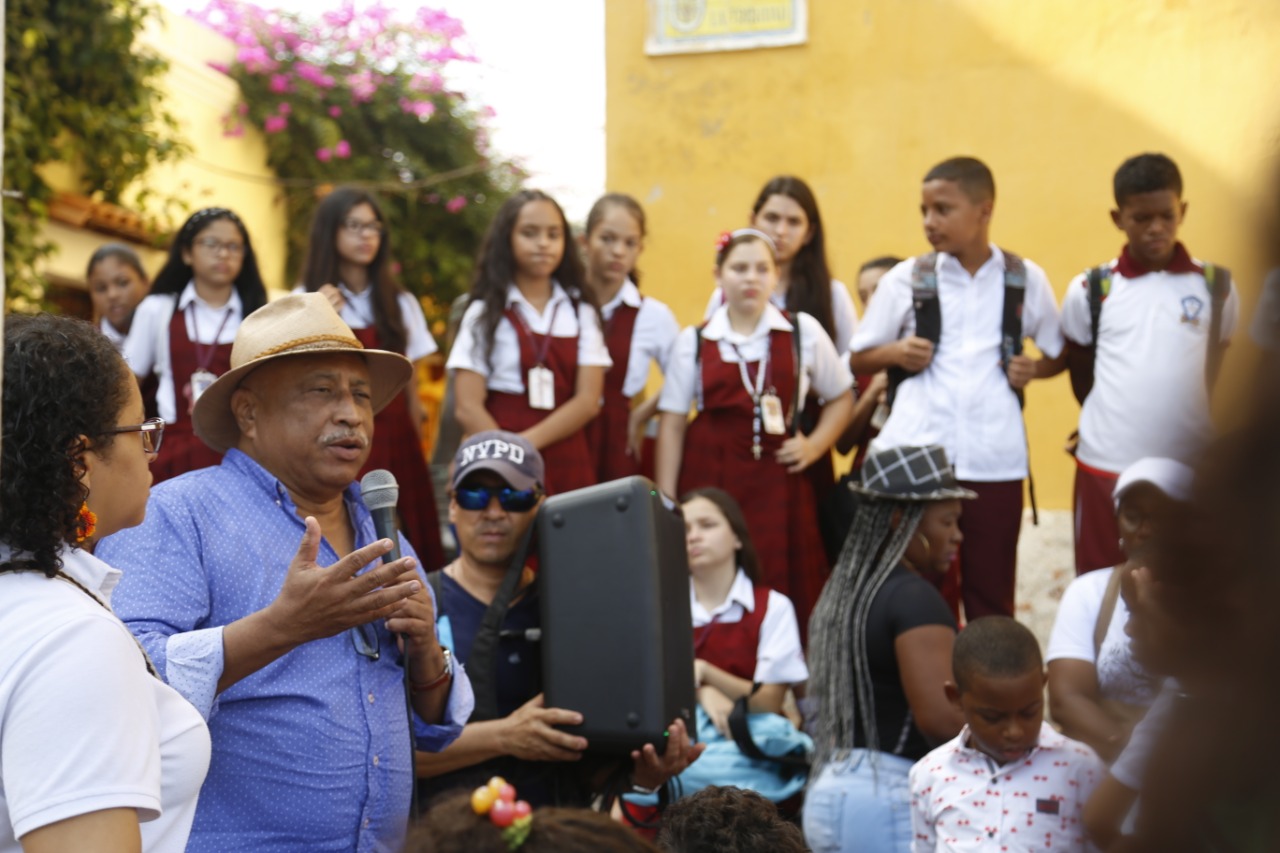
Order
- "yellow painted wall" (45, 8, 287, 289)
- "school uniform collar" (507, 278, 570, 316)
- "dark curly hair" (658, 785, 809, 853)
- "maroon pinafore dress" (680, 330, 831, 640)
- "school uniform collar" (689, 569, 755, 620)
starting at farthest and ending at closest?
"yellow painted wall" (45, 8, 287, 289) → "school uniform collar" (507, 278, 570, 316) → "maroon pinafore dress" (680, 330, 831, 640) → "school uniform collar" (689, 569, 755, 620) → "dark curly hair" (658, 785, 809, 853)

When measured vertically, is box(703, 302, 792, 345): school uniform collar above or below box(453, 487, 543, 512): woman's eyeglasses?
above

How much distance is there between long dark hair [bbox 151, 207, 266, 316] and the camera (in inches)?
234

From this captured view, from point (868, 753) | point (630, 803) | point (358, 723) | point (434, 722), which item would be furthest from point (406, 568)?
point (868, 753)

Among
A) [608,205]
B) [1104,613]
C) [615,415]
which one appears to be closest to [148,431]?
[1104,613]

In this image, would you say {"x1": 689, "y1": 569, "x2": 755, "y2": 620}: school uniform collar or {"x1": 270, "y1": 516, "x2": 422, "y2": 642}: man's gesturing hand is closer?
{"x1": 270, "y1": 516, "x2": 422, "y2": 642}: man's gesturing hand

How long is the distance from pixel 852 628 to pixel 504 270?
245cm

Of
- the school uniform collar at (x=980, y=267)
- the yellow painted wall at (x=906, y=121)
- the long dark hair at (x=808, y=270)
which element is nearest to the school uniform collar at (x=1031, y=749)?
the school uniform collar at (x=980, y=267)

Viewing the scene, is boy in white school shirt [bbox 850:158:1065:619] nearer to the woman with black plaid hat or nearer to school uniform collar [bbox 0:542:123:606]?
the woman with black plaid hat

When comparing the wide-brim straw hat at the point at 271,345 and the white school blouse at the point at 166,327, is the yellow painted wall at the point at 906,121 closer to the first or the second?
the white school blouse at the point at 166,327

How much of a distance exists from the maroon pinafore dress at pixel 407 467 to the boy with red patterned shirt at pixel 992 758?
114 inches

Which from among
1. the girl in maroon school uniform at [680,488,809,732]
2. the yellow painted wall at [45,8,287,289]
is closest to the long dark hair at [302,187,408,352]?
the girl in maroon school uniform at [680,488,809,732]

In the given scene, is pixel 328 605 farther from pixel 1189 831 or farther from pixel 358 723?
pixel 1189 831

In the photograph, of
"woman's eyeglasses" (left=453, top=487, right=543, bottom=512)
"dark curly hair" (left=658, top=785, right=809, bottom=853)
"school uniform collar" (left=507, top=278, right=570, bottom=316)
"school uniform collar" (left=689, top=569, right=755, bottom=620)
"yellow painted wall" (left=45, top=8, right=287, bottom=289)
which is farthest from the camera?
"yellow painted wall" (left=45, top=8, right=287, bottom=289)

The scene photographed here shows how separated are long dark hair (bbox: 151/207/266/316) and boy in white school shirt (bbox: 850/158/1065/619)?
2.43 m
